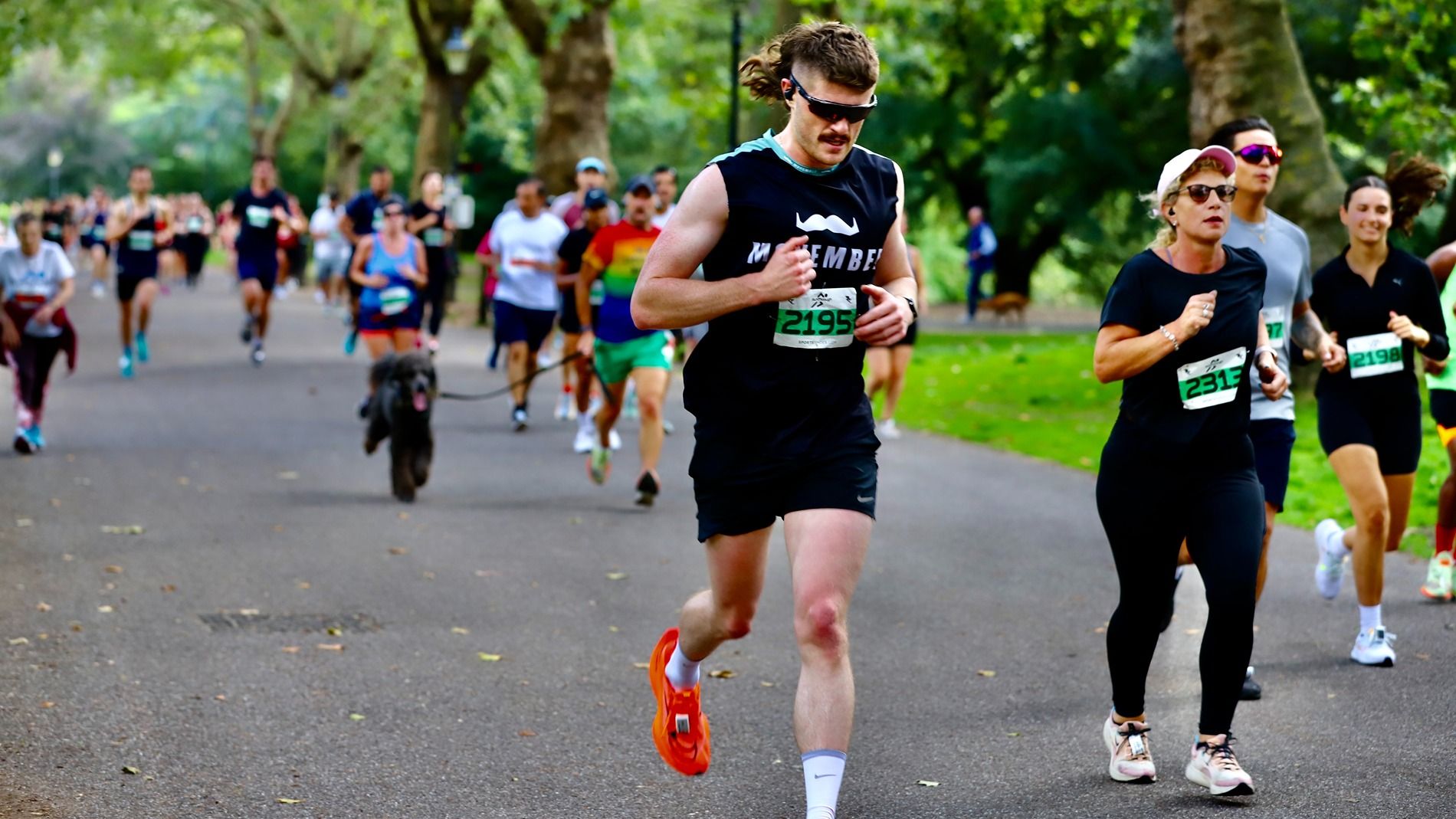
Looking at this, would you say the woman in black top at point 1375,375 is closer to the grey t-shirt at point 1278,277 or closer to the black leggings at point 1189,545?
the grey t-shirt at point 1278,277

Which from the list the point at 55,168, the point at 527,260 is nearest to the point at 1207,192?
the point at 527,260

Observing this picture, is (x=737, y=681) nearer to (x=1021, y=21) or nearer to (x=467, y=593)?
(x=467, y=593)

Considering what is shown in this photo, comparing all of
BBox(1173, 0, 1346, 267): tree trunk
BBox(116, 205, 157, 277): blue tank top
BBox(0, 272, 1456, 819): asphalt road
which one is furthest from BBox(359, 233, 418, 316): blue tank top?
BBox(1173, 0, 1346, 267): tree trunk

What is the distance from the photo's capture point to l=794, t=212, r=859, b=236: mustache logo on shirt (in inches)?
→ 189

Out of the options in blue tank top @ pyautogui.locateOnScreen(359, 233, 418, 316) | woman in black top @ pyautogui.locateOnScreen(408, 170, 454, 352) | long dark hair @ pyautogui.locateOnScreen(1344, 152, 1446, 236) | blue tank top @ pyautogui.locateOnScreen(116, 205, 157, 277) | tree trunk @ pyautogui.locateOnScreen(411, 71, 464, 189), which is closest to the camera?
long dark hair @ pyautogui.locateOnScreen(1344, 152, 1446, 236)

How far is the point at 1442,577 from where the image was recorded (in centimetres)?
862

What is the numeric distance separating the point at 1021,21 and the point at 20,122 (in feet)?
240

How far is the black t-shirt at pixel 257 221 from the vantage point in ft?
66.3

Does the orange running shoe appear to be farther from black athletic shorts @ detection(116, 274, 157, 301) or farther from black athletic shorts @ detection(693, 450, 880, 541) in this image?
black athletic shorts @ detection(116, 274, 157, 301)

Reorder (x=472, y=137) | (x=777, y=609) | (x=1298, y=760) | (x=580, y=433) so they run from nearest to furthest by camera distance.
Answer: (x=1298, y=760), (x=777, y=609), (x=580, y=433), (x=472, y=137)

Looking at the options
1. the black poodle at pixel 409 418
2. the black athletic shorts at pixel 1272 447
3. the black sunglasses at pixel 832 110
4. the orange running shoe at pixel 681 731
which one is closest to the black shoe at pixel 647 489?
the black poodle at pixel 409 418

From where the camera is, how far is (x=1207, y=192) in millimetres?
5488

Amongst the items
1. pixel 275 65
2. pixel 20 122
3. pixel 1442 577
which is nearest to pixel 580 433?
pixel 1442 577

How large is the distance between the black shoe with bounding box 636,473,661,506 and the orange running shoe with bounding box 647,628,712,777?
19.3 ft
